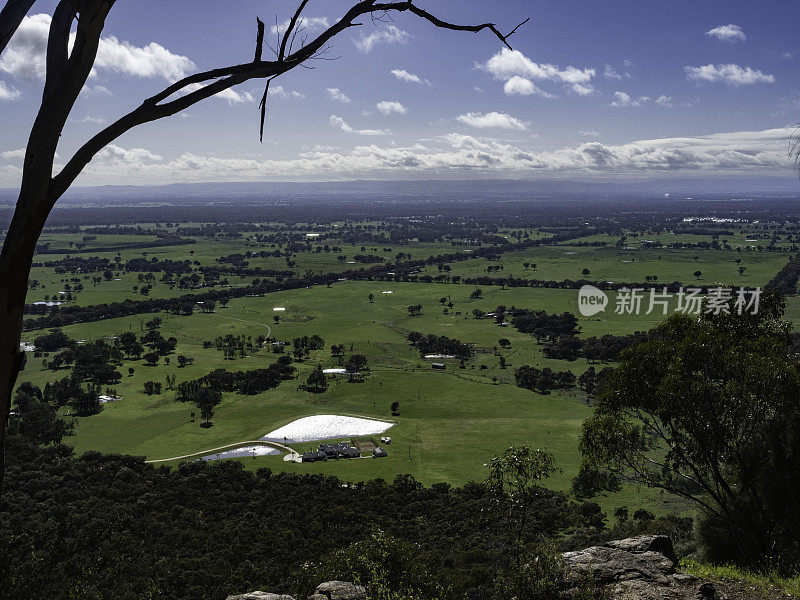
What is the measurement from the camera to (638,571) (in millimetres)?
10617

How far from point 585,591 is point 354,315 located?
11303 cm

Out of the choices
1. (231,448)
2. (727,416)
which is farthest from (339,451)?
(727,416)

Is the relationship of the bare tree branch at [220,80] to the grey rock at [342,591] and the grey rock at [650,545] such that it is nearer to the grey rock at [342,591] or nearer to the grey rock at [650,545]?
the grey rock at [342,591]

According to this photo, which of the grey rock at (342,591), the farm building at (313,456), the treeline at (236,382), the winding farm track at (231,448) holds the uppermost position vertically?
the grey rock at (342,591)

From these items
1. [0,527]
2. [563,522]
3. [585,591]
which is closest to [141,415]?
[0,527]

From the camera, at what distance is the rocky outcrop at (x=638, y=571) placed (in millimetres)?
9727

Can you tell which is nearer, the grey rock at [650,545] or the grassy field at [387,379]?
the grey rock at [650,545]

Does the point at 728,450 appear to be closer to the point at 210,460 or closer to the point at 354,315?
the point at 210,460

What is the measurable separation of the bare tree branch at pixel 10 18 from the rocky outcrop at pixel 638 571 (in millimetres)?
10904

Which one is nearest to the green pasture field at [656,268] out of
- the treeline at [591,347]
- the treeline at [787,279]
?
the treeline at [787,279]

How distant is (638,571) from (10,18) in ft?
42.2

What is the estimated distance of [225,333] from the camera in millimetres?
106125

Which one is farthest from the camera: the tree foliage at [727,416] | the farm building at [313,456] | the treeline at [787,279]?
the treeline at [787,279]

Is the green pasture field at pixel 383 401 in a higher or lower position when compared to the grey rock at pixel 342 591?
lower
